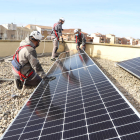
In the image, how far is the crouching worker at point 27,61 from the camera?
15.8 ft

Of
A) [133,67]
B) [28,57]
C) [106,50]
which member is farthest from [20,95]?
[106,50]

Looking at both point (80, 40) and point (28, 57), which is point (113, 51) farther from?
point (28, 57)

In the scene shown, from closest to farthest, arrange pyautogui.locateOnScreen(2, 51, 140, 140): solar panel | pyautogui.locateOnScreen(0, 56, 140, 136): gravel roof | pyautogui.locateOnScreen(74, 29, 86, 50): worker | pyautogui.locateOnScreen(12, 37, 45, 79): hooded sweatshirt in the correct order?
pyautogui.locateOnScreen(2, 51, 140, 140): solar panel → pyautogui.locateOnScreen(0, 56, 140, 136): gravel roof → pyautogui.locateOnScreen(12, 37, 45, 79): hooded sweatshirt → pyautogui.locateOnScreen(74, 29, 86, 50): worker

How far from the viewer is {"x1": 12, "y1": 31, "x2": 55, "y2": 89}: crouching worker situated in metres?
4.81

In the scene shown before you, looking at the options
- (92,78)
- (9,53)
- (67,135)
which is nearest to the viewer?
(67,135)

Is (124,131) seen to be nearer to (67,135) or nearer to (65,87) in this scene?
(67,135)

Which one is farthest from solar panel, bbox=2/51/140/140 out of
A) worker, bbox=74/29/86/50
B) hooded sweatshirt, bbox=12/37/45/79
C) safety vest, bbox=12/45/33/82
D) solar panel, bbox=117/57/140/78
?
worker, bbox=74/29/86/50

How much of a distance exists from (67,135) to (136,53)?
31.1ft

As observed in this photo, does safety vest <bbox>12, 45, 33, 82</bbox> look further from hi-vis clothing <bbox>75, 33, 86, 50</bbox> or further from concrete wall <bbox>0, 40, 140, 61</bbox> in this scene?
hi-vis clothing <bbox>75, 33, 86, 50</bbox>

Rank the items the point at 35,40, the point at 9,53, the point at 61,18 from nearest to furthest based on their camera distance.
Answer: the point at 35,40, the point at 61,18, the point at 9,53

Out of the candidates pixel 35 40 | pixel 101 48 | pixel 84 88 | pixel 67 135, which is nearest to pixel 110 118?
pixel 67 135

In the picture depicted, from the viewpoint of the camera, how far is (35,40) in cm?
508

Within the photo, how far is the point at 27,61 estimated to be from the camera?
510cm

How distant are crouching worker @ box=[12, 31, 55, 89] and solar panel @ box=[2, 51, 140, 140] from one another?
47.6 inches
